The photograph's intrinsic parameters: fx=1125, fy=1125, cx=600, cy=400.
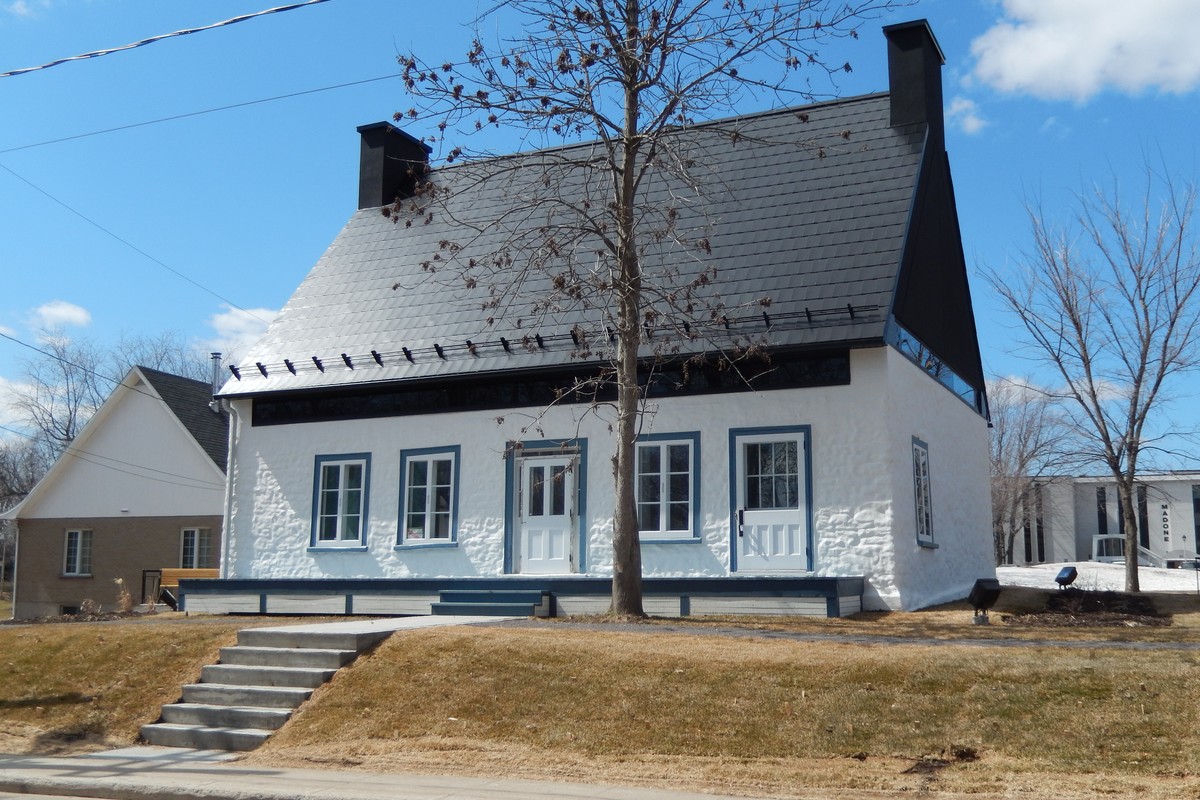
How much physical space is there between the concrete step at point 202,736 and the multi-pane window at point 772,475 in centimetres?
869

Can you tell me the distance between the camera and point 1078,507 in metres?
69.8

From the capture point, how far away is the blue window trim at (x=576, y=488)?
17.9 metres

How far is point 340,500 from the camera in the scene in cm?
1994

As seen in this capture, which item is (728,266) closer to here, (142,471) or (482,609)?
(482,609)

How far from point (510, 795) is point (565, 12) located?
9332mm

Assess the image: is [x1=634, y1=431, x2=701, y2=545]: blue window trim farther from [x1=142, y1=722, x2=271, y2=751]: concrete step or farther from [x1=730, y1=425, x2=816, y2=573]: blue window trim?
[x1=142, y1=722, x2=271, y2=751]: concrete step

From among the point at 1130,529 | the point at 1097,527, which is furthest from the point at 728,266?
the point at 1097,527

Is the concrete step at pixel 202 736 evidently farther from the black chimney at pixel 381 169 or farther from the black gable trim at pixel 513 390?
the black chimney at pixel 381 169

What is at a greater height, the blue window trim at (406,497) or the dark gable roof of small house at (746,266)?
the dark gable roof of small house at (746,266)

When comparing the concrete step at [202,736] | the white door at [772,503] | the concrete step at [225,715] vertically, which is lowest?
the concrete step at [202,736]

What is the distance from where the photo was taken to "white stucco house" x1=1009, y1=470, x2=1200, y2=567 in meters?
65.7

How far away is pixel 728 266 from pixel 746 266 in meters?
0.33

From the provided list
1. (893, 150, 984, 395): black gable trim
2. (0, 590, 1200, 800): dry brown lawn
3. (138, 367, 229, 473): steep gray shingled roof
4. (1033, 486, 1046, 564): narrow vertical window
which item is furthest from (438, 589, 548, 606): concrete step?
(1033, 486, 1046, 564): narrow vertical window

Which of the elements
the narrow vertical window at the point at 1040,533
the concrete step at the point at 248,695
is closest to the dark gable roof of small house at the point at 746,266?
the concrete step at the point at 248,695
